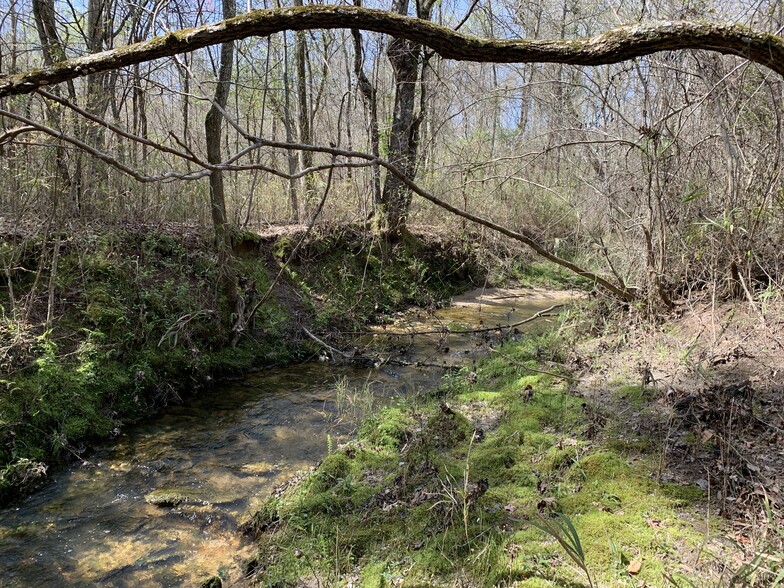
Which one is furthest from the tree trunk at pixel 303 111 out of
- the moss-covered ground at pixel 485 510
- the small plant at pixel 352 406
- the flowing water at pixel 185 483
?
the moss-covered ground at pixel 485 510

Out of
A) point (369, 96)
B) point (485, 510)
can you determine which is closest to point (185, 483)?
point (485, 510)

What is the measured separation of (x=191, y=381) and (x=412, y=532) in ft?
12.8

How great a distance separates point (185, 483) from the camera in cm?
394

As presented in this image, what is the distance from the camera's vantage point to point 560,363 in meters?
5.02

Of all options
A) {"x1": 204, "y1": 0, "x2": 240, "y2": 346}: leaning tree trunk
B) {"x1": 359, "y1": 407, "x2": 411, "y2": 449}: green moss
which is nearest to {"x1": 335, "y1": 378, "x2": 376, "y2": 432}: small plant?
{"x1": 359, "y1": 407, "x2": 411, "y2": 449}: green moss

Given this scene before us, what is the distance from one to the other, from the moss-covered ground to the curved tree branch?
7.68 ft

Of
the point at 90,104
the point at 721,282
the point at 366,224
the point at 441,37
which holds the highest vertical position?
the point at 90,104

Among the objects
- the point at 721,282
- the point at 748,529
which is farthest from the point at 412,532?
the point at 721,282

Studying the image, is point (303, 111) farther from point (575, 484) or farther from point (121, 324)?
point (575, 484)

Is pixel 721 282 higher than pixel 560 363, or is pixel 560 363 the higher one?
pixel 721 282

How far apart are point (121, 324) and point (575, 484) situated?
16.3 ft

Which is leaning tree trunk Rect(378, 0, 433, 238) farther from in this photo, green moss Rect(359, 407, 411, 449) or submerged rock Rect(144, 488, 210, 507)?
submerged rock Rect(144, 488, 210, 507)

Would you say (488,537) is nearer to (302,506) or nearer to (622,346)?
(302,506)

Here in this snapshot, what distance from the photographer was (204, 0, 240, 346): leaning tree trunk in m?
6.11
